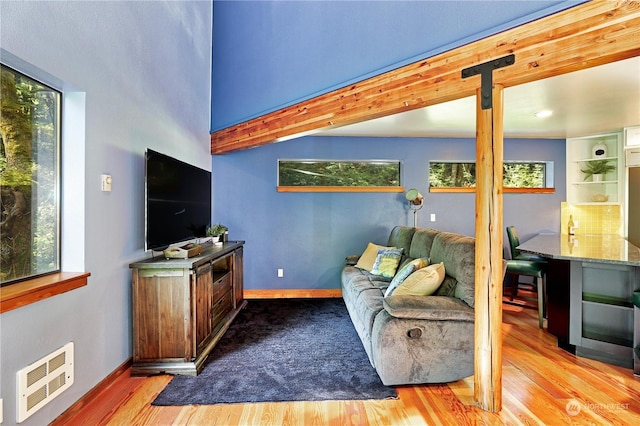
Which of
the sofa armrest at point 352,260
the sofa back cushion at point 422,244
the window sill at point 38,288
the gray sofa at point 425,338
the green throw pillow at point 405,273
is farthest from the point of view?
the sofa armrest at point 352,260

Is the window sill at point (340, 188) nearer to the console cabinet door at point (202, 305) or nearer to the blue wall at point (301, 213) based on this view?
the blue wall at point (301, 213)

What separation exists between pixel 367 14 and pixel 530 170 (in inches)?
152

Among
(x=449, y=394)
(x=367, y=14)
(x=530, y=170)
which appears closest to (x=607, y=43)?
(x=367, y=14)

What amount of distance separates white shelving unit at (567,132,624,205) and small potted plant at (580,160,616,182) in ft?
0.14

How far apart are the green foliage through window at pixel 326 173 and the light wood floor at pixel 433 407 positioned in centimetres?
291

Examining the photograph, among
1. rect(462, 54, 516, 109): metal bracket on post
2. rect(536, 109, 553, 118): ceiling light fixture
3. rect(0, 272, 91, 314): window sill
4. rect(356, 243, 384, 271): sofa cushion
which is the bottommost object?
rect(356, 243, 384, 271): sofa cushion

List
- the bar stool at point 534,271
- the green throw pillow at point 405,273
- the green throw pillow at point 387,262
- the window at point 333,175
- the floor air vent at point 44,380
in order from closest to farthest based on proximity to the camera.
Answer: the floor air vent at point 44,380 → the green throw pillow at point 405,273 → the bar stool at point 534,271 → the green throw pillow at point 387,262 → the window at point 333,175

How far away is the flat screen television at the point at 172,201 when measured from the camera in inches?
95.3

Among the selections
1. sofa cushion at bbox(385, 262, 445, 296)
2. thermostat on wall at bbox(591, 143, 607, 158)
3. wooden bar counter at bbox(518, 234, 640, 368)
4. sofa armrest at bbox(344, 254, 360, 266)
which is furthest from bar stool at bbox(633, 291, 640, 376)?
thermostat on wall at bbox(591, 143, 607, 158)

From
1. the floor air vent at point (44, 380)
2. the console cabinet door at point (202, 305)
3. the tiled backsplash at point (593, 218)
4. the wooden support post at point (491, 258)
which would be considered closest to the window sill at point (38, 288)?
the floor air vent at point (44, 380)

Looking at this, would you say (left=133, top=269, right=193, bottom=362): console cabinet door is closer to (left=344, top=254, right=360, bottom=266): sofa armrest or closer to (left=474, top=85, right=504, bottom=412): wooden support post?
(left=474, top=85, right=504, bottom=412): wooden support post

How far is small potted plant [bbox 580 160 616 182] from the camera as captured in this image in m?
4.46

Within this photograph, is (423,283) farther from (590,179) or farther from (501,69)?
(590,179)

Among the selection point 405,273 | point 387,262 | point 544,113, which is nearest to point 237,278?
point 387,262
